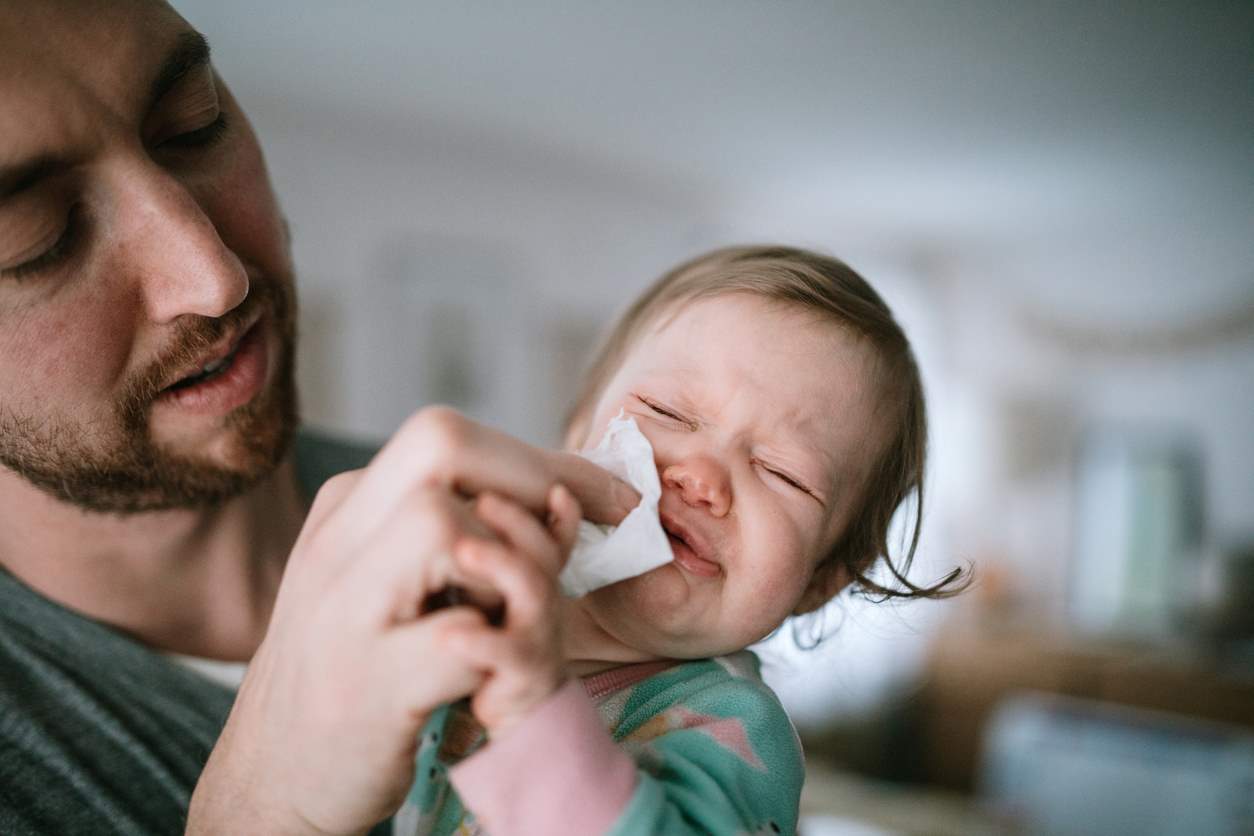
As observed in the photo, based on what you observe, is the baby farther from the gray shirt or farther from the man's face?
the man's face

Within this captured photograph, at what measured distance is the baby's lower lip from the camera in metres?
0.85

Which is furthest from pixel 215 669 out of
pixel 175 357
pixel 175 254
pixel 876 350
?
pixel 876 350

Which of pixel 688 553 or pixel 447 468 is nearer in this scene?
pixel 447 468

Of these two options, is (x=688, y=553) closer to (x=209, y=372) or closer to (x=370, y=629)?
(x=370, y=629)

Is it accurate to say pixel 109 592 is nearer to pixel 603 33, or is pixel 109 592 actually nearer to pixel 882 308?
pixel 882 308

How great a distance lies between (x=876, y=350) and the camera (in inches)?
40.9

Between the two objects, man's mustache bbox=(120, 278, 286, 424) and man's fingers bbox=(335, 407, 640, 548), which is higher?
man's fingers bbox=(335, 407, 640, 548)

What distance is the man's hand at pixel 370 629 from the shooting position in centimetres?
53

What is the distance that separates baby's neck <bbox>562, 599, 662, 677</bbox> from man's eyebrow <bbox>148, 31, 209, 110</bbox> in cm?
66

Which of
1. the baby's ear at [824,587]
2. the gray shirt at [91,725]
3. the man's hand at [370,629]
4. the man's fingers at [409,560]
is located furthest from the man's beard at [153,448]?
the baby's ear at [824,587]

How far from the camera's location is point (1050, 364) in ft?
21.6

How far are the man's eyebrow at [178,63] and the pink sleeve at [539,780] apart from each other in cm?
70

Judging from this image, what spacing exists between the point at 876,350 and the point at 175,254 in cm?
77

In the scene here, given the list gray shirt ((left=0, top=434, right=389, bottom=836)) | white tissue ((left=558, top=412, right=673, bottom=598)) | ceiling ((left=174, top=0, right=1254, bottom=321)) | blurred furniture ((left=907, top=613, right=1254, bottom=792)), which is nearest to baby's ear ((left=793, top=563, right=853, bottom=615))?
white tissue ((left=558, top=412, right=673, bottom=598))
